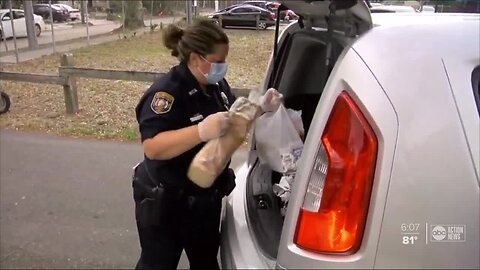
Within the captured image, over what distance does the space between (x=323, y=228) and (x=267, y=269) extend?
0.35m

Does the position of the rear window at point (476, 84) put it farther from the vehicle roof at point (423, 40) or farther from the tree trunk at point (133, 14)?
the tree trunk at point (133, 14)

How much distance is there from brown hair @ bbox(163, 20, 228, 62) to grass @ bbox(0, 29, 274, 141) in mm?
1075

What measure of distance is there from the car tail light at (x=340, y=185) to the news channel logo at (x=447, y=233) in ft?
0.62

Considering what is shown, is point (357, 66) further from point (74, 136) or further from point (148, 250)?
point (74, 136)

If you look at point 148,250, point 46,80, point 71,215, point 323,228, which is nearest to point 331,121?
point 323,228

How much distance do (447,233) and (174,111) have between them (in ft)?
3.86

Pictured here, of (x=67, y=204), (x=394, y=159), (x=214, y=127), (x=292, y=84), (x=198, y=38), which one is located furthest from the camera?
(x=67, y=204)

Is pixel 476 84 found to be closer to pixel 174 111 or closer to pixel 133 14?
pixel 174 111

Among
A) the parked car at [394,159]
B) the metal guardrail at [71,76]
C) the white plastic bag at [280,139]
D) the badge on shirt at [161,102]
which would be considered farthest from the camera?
the metal guardrail at [71,76]

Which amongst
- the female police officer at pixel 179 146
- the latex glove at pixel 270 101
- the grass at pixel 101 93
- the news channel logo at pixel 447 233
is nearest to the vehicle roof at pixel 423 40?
the news channel logo at pixel 447 233

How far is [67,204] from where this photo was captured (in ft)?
14.3

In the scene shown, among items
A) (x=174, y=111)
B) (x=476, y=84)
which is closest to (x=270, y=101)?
(x=174, y=111)

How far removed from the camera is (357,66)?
145 cm

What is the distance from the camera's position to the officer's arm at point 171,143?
1.99 metres
